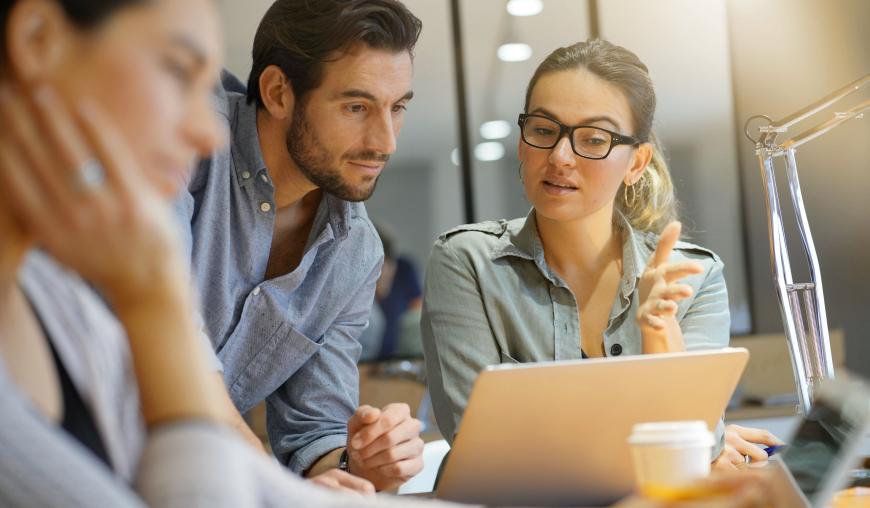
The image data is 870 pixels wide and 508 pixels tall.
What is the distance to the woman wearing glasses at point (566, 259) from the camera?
2209mm

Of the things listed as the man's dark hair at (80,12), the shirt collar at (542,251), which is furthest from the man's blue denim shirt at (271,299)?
the man's dark hair at (80,12)

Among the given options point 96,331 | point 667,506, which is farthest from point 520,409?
point 96,331

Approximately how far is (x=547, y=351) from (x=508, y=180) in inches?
135

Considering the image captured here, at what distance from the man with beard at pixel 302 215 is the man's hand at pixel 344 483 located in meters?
0.45

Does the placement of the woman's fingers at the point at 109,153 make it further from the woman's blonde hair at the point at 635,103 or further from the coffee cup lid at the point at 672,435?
the woman's blonde hair at the point at 635,103

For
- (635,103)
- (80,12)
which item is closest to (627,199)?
(635,103)

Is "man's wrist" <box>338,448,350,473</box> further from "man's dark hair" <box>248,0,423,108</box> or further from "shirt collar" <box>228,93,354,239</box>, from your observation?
"man's dark hair" <box>248,0,423,108</box>

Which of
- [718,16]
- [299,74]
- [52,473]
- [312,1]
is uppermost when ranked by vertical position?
[718,16]

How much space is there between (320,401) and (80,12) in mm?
1487

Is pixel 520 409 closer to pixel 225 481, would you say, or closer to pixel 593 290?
pixel 225 481

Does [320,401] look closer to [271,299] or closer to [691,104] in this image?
[271,299]

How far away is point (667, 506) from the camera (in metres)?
1.01

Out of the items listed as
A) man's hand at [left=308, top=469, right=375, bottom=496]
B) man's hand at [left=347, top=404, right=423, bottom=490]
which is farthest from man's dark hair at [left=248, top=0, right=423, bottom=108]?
man's hand at [left=308, top=469, right=375, bottom=496]

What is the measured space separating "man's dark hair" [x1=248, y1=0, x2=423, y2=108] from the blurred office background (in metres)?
3.06
